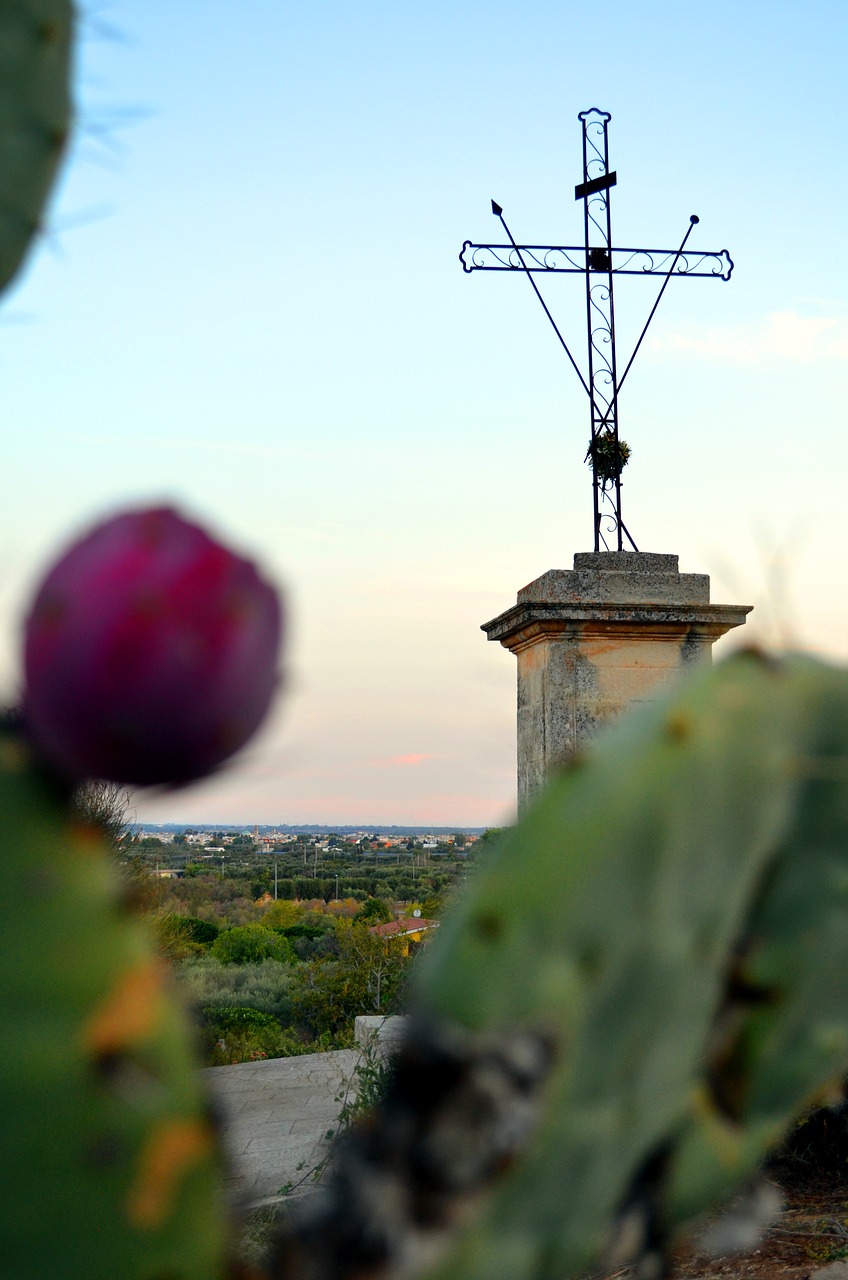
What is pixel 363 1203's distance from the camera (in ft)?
1.91

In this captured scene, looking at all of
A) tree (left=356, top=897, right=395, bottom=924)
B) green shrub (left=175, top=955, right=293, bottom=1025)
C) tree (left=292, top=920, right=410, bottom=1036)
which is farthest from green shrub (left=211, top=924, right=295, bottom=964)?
tree (left=292, top=920, right=410, bottom=1036)

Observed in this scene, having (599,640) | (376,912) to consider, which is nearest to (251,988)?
(376,912)

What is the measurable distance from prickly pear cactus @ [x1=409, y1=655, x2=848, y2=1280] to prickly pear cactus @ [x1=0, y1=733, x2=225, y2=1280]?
143mm

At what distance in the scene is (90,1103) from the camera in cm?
57

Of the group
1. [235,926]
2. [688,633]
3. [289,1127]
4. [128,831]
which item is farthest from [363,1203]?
[235,926]

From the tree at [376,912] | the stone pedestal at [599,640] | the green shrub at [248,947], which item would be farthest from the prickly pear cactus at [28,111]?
the green shrub at [248,947]

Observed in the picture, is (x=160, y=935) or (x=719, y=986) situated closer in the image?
(x=719, y=986)

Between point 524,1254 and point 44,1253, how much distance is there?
0.88 feet

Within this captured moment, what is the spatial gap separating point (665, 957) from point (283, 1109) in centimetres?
553

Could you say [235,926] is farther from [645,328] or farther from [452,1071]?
[452,1071]

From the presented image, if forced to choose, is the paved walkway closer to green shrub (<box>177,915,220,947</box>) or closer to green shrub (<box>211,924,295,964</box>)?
green shrub (<box>211,924,295,964</box>)

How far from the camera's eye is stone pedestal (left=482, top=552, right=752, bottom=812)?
387 centimetres

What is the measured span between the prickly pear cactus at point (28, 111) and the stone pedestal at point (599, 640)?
9.80 ft

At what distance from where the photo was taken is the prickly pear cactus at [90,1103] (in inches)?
22.4
